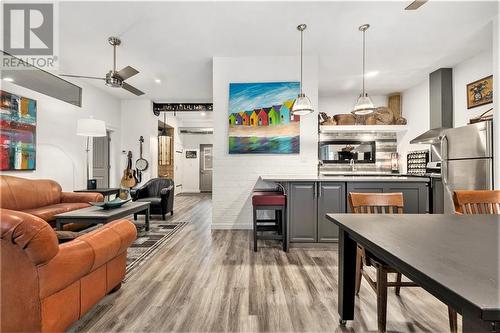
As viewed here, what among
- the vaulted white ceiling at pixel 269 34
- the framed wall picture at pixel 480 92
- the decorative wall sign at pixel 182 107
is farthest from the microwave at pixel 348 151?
the decorative wall sign at pixel 182 107

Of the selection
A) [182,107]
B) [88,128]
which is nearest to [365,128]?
[182,107]

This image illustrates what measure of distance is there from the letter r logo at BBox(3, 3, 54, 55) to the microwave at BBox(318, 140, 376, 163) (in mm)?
6006

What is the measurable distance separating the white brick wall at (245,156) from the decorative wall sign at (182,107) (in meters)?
2.71

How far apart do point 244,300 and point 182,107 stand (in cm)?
627

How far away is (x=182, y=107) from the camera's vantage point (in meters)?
7.14

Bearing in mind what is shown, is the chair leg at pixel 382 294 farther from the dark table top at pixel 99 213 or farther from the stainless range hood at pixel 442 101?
the stainless range hood at pixel 442 101

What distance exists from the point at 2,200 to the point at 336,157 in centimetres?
661

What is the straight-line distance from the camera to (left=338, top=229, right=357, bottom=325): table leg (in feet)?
5.13

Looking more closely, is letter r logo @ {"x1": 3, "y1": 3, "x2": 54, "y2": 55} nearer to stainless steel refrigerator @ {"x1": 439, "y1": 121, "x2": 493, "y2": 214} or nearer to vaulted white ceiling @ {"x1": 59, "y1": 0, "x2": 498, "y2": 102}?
vaulted white ceiling @ {"x1": 59, "y1": 0, "x2": 498, "y2": 102}

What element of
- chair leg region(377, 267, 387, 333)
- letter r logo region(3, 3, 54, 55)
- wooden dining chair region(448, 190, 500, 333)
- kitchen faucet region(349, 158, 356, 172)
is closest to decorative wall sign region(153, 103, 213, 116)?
letter r logo region(3, 3, 54, 55)

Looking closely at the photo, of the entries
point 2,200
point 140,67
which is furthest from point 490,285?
point 140,67

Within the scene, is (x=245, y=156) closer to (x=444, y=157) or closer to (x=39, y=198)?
(x=444, y=157)

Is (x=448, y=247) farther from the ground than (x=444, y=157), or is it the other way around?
(x=444, y=157)

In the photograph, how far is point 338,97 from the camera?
6672 millimetres
